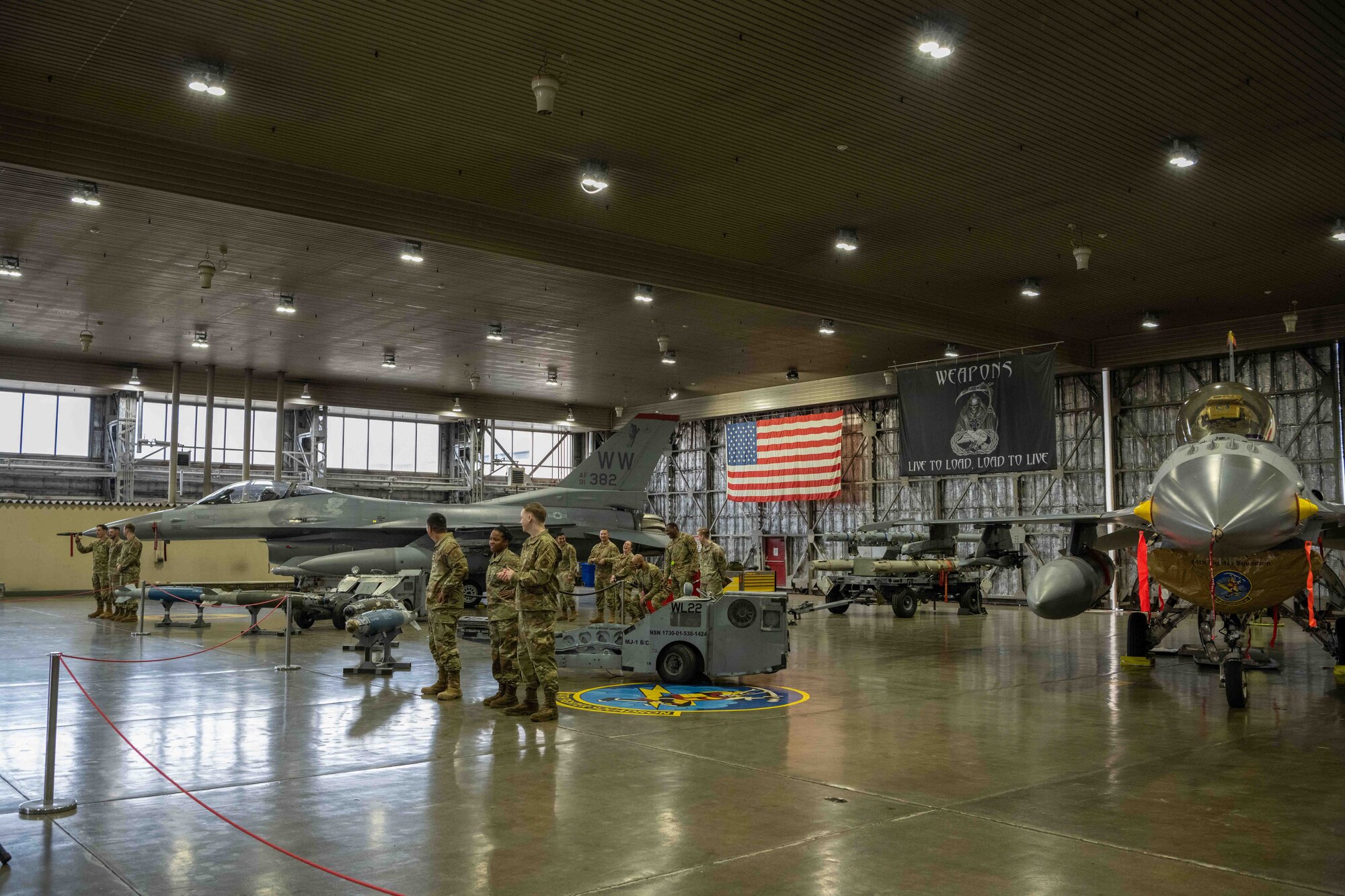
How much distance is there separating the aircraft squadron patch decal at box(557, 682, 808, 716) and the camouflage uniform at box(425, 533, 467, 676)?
3.69 feet

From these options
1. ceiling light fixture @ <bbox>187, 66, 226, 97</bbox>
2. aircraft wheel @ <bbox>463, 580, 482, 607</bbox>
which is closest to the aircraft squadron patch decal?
ceiling light fixture @ <bbox>187, 66, 226, 97</bbox>

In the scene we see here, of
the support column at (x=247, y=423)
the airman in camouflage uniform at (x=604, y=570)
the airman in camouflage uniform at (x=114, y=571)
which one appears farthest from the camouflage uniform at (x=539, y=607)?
the support column at (x=247, y=423)

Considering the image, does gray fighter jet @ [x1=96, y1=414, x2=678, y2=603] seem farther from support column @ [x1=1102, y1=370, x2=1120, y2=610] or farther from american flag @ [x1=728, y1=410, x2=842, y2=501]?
support column @ [x1=1102, y1=370, x2=1120, y2=610]

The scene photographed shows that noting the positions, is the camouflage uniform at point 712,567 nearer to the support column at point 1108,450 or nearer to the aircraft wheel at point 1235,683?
the aircraft wheel at point 1235,683

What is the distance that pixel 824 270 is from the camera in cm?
1819

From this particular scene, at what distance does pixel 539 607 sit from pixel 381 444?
2914 centimetres

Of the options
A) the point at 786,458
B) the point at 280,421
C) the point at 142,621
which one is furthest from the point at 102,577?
the point at 786,458

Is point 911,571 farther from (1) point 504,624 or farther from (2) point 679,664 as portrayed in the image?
(1) point 504,624

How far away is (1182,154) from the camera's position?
39.9ft

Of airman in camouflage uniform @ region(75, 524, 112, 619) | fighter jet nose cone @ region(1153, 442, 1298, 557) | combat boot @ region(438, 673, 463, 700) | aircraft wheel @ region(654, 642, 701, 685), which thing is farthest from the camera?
airman in camouflage uniform @ region(75, 524, 112, 619)

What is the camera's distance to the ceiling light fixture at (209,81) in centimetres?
1013

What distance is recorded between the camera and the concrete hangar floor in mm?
4027

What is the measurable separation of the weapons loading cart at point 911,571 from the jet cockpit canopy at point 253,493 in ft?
34.0

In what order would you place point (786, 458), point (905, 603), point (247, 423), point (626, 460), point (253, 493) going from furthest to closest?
point (786, 458), point (247, 423), point (626, 460), point (905, 603), point (253, 493)
